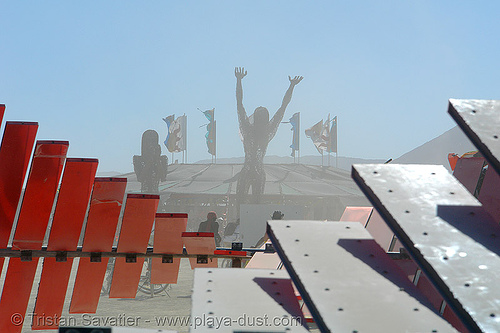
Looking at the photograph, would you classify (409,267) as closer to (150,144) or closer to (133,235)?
(133,235)

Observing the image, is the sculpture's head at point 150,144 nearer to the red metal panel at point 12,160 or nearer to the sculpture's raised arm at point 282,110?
the sculpture's raised arm at point 282,110

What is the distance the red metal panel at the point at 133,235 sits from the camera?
6.36 m

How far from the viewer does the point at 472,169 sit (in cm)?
564

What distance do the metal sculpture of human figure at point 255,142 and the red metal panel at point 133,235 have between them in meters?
30.6

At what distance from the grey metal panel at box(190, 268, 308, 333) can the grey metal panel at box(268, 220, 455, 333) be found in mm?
174

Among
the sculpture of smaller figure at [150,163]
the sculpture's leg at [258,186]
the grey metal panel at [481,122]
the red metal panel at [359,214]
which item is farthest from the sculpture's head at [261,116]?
the grey metal panel at [481,122]

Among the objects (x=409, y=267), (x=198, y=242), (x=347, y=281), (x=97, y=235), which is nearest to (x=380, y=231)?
(x=409, y=267)

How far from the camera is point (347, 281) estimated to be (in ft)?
9.72

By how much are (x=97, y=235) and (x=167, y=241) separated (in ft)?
2.93

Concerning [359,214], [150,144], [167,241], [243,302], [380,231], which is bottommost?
[150,144]

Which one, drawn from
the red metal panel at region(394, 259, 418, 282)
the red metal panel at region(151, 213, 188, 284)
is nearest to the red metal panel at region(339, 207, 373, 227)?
the red metal panel at region(394, 259, 418, 282)

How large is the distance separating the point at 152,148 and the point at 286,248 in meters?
35.0

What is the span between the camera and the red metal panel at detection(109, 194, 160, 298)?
6.36 metres

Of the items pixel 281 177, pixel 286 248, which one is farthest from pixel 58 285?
pixel 281 177
